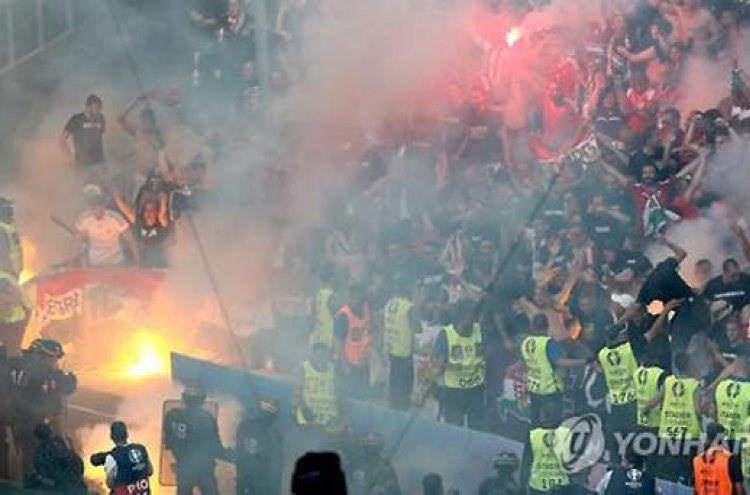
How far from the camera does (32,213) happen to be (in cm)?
1508

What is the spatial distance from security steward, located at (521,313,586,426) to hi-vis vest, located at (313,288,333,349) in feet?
6.56

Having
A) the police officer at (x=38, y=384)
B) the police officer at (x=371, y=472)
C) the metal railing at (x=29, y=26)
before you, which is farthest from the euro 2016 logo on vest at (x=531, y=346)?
the metal railing at (x=29, y=26)

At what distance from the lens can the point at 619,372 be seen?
377 inches

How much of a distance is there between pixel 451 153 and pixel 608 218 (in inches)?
88.6

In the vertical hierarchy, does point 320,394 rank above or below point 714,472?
above

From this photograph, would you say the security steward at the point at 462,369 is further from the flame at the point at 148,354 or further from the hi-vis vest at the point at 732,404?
the flame at the point at 148,354

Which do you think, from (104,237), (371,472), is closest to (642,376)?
(371,472)

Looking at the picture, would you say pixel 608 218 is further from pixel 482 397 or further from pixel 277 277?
pixel 277 277

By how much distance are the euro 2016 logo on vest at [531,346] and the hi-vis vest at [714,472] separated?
1445 mm

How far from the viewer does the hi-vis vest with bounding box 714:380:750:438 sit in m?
8.87

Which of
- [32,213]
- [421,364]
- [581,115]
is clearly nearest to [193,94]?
[32,213]

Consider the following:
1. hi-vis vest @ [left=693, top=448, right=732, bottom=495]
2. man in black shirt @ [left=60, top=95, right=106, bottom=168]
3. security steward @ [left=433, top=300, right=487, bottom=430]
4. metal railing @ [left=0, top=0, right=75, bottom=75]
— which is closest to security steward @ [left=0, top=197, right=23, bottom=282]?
man in black shirt @ [left=60, top=95, right=106, bottom=168]

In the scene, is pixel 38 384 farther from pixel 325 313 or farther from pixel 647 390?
pixel 647 390

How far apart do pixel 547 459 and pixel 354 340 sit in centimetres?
238
